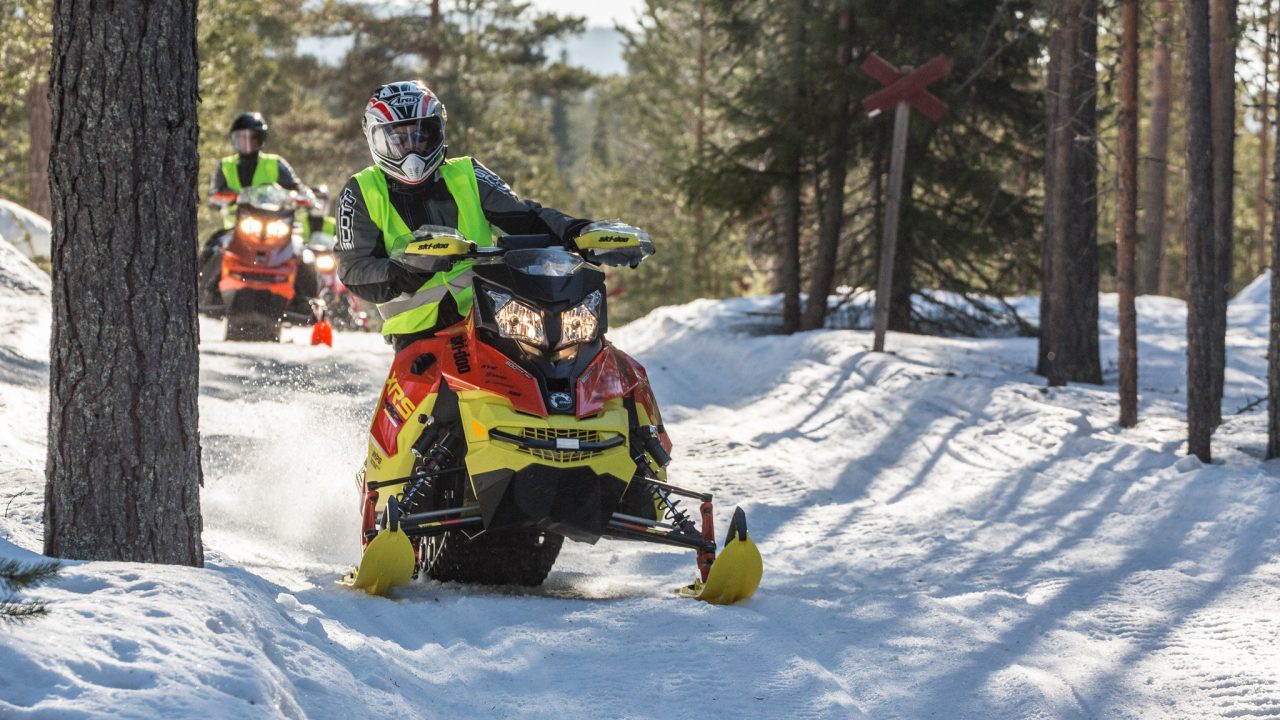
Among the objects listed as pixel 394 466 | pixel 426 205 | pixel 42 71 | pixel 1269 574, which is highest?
pixel 42 71

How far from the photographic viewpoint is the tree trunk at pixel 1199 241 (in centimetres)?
855

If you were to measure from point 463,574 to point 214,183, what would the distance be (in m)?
8.59

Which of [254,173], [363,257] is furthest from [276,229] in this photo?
[363,257]

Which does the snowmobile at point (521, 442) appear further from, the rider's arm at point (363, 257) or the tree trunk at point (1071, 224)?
the tree trunk at point (1071, 224)

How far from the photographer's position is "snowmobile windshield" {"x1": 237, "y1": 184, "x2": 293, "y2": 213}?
13.1 metres

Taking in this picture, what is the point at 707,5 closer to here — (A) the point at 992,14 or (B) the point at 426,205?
(A) the point at 992,14

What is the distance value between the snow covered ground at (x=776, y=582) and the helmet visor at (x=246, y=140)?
2.05 meters

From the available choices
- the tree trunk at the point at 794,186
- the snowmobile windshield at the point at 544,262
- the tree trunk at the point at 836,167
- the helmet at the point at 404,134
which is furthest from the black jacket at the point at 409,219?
the tree trunk at the point at 794,186

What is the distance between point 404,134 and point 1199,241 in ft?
17.0

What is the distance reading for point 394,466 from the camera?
19.5ft

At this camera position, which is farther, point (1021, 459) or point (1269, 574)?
point (1021, 459)

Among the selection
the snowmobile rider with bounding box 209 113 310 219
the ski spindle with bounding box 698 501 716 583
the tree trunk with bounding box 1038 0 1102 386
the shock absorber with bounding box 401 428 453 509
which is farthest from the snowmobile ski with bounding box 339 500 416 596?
the snowmobile rider with bounding box 209 113 310 219

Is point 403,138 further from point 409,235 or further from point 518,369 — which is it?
point 518,369

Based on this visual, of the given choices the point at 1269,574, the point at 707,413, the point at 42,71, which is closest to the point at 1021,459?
the point at 1269,574
